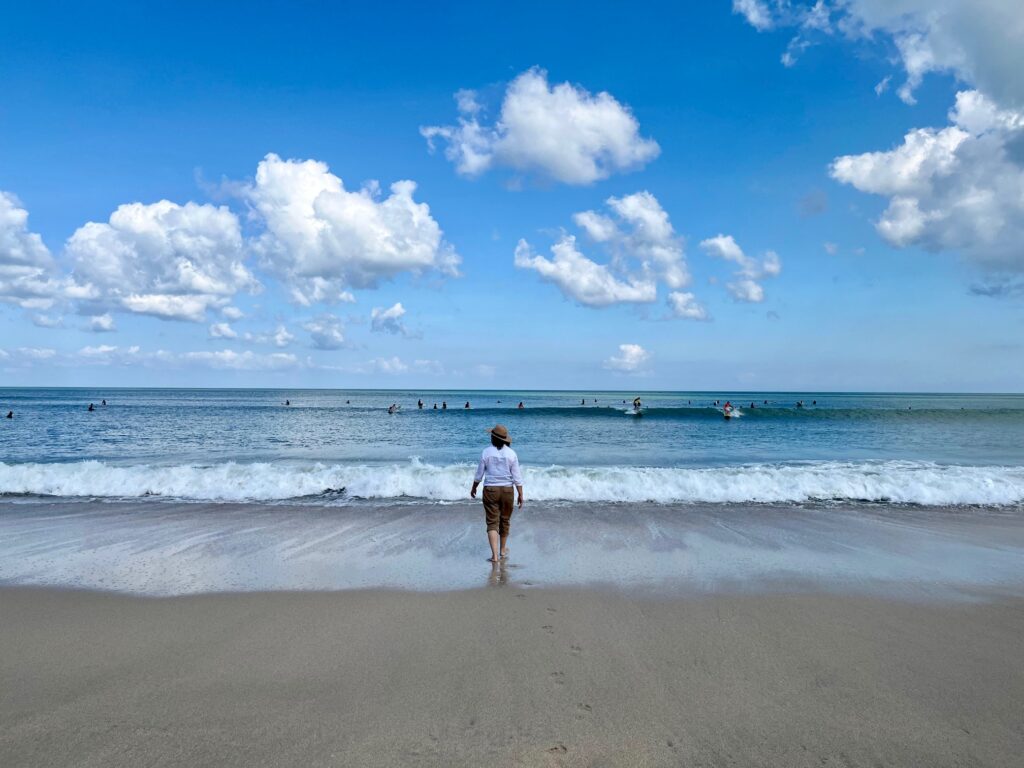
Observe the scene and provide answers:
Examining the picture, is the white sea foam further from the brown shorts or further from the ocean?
the brown shorts

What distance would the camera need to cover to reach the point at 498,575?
7.78 metres

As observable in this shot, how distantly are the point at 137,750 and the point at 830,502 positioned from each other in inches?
544

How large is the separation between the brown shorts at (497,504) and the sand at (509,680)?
62.4 inches

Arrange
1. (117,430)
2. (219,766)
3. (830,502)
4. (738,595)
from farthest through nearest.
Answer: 1. (117,430)
2. (830,502)
3. (738,595)
4. (219,766)

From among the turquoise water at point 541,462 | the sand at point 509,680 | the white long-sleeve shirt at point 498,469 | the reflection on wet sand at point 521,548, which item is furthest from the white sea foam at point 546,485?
the sand at point 509,680

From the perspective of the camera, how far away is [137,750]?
12.4 ft

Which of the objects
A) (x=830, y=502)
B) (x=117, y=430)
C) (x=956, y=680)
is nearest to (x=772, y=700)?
(x=956, y=680)

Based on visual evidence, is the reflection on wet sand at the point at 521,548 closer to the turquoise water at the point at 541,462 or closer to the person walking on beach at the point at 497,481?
the person walking on beach at the point at 497,481

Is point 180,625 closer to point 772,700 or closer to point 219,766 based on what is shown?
point 219,766

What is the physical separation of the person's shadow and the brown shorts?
0.53m

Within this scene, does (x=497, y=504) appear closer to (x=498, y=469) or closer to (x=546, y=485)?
(x=498, y=469)

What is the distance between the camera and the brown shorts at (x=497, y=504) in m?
8.46

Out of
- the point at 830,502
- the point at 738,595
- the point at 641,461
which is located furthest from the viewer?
the point at 641,461

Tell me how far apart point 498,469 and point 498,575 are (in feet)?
5.00
